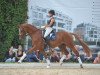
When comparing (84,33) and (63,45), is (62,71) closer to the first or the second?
(63,45)

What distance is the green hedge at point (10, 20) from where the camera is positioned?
17328 millimetres

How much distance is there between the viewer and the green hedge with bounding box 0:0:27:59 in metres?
17.3

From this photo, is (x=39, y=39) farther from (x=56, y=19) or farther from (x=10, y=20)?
(x=10, y=20)

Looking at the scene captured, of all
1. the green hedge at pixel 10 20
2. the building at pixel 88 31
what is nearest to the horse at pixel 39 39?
the building at pixel 88 31

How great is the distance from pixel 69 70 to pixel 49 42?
4.59 feet

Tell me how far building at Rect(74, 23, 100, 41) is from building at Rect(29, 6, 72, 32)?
356mm

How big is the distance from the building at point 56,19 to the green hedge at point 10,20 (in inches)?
25.7

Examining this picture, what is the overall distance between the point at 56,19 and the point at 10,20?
179 cm

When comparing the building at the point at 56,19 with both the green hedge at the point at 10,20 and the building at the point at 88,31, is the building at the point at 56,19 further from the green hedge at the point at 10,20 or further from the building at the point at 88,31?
the green hedge at the point at 10,20

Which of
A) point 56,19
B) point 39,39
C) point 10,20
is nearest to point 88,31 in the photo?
point 56,19

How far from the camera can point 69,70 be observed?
1095cm

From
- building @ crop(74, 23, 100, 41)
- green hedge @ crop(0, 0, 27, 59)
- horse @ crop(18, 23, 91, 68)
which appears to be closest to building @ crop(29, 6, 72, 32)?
building @ crop(74, 23, 100, 41)

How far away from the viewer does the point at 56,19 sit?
55.4 ft

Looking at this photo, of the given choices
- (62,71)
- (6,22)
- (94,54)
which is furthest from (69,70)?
(6,22)
